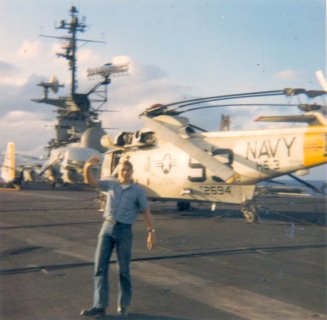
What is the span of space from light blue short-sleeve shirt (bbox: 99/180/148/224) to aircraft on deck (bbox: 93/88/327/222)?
7.14m

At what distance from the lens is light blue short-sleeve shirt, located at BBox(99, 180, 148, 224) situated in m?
6.16

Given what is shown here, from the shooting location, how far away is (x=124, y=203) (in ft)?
20.4

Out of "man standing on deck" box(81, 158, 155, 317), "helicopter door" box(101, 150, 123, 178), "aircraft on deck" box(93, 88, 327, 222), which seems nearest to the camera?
"man standing on deck" box(81, 158, 155, 317)

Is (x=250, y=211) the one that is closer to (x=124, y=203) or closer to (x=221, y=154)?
(x=221, y=154)

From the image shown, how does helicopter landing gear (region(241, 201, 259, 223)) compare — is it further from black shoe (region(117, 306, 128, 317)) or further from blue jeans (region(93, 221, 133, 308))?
black shoe (region(117, 306, 128, 317))

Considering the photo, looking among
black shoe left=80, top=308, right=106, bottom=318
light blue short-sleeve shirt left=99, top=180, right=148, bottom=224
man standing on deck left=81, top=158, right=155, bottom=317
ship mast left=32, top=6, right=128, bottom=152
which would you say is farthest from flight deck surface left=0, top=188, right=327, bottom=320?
ship mast left=32, top=6, right=128, bottom=152

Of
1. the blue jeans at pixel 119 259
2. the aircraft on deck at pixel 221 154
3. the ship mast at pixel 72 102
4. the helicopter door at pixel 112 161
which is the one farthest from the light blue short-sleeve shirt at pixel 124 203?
the ship mast at pixel 72 102

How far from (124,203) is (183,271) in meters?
2.73

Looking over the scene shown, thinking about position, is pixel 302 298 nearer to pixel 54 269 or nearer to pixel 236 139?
pixel 54 269

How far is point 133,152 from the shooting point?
17.9m

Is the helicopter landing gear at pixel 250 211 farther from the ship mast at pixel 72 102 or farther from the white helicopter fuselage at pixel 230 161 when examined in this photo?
the ship mast at pixel 72 102

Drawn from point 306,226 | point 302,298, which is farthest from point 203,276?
point 306,226

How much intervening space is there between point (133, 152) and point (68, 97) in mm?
37880

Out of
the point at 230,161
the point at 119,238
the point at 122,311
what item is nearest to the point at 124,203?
the point at 119,238
